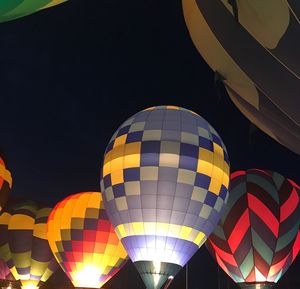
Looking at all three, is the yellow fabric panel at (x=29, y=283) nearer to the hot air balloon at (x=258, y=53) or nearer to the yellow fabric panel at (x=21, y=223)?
the yellow fabric panel at (x=21, y=223)

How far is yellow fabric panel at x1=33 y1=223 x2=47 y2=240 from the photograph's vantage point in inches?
706

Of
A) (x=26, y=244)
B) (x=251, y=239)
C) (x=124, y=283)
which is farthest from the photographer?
(x=124, y=283)

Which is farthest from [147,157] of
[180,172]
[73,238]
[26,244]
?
[26,244]

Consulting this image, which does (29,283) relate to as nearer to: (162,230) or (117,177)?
(117,177)

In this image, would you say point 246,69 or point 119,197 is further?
point 119,197

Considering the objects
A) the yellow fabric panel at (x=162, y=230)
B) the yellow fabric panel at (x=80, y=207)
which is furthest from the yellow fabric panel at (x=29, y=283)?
the yellow fabric panel at (x=162, y=230)

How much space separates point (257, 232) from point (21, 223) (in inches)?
340

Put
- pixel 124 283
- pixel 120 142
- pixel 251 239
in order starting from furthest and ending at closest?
pixel 124 283
pixel 251 239
pixel 120 142

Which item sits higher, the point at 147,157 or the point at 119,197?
the point at 147,157

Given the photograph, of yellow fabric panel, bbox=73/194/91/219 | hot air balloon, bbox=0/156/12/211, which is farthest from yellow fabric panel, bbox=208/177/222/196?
hot air balloon, bbox=0/156/12/211

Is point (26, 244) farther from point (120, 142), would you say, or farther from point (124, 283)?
point (124, 283)

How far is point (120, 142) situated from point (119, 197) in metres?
1.30

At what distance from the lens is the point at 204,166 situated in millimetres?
11305

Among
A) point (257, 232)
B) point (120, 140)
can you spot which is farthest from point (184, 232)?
point (257, 232)
